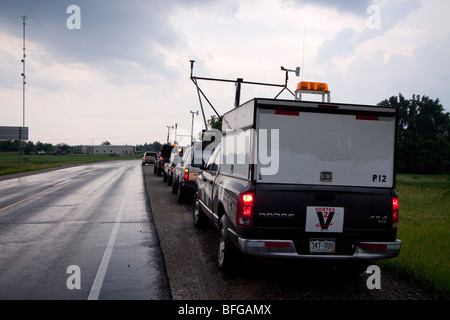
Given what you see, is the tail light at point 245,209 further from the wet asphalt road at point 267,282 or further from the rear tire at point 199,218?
the rear tire at point 199,218

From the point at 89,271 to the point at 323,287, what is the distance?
11.0 ft

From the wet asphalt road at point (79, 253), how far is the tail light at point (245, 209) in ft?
4.25

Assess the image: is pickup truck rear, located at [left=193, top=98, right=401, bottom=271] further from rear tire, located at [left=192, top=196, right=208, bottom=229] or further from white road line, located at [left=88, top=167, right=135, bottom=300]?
rear tire, located at [left=192, top=196, right=208, bottom=229]

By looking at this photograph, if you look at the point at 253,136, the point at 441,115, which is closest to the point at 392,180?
the point at 253,136

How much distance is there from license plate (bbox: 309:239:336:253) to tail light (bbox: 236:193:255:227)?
825 mm

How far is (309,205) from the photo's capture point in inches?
198

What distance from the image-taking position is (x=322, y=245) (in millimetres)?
5086

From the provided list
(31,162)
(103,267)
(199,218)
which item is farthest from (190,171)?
(31,162)

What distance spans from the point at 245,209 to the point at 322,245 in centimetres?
108

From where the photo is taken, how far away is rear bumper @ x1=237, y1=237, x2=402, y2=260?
4969 mm

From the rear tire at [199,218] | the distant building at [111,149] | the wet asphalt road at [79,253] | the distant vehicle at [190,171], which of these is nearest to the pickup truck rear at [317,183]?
the wet asphalt road at [79,253]

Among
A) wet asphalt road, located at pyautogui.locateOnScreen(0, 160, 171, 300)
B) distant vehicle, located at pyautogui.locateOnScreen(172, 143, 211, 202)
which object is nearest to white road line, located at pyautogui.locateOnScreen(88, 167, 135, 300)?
wet asphalt road, located at pyautogui.locateOnScreen(0, 160, 171, 300)
